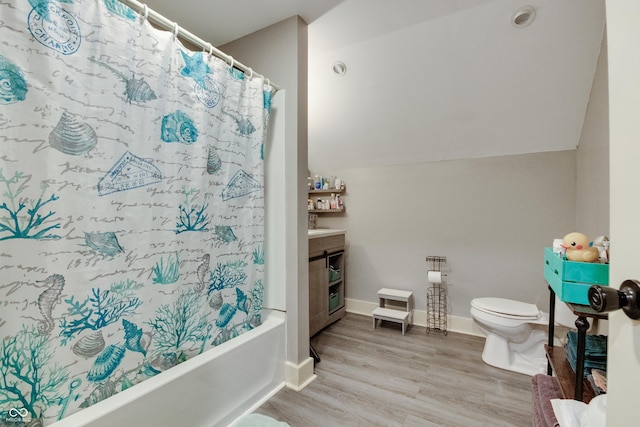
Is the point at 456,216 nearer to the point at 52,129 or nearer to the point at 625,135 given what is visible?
the point at 625,135

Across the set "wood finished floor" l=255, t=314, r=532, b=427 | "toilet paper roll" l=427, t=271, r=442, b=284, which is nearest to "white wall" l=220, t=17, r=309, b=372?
"wood finished floor" l=255, t=314, r=532, b=427

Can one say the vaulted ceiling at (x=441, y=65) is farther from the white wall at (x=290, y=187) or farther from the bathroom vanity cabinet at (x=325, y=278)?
the bathroom vanity cabinet at (x=325, y=278)

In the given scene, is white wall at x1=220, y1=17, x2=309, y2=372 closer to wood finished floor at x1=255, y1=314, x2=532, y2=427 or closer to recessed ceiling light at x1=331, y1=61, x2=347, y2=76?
wood finished floor at x1=255, y1=314, x2=532, y2=427

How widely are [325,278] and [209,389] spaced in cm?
148

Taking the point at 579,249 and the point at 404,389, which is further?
the point at 404,389

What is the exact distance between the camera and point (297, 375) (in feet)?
5.81

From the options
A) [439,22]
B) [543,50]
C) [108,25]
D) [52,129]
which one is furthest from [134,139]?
[543,50]

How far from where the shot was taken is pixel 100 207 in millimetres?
1056

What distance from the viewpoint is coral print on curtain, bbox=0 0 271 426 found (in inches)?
34.5

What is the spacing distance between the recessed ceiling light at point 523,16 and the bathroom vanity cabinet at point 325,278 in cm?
202

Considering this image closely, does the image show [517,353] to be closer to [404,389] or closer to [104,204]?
[404,389]

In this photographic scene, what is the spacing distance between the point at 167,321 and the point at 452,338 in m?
2.38

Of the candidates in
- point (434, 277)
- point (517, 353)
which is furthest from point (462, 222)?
point (517, 353)

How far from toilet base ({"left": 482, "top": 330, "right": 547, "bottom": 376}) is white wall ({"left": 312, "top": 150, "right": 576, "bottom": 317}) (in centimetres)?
43
